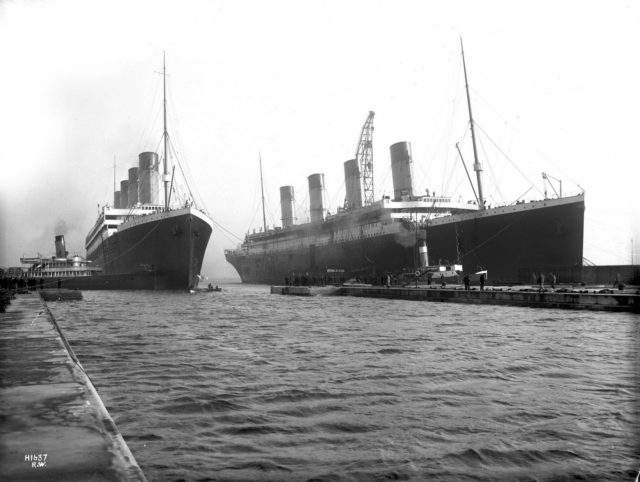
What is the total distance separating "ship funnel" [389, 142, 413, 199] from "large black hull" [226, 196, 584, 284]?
8.41 m

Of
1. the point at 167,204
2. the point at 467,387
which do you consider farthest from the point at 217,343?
the point at 167,204

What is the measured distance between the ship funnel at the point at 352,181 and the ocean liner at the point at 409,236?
5.9 inches

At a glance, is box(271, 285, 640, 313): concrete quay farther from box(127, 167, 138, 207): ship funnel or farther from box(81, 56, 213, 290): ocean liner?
box(127, 167, 138, 207): ship funnel

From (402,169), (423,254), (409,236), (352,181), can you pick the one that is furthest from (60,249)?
(423,254)

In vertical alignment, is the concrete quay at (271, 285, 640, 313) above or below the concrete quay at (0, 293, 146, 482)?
below

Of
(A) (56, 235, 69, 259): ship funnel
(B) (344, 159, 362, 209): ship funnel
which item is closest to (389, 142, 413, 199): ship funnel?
(B) (344, 159, 362, 209): ship funnel

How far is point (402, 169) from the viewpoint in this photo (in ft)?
209

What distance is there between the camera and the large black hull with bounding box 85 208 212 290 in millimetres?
49469

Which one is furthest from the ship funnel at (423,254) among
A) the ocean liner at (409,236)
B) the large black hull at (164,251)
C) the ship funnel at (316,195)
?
the ship funnel at (316,195)

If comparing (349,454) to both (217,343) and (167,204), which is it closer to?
(217,343)

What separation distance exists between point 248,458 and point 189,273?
45292mm

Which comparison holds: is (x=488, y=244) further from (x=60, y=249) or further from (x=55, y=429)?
(x=60, y=249)

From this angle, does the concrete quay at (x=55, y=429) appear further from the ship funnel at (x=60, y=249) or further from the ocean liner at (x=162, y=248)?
the ship funnel at (x=60, y=249)

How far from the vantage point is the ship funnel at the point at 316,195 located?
272ft
